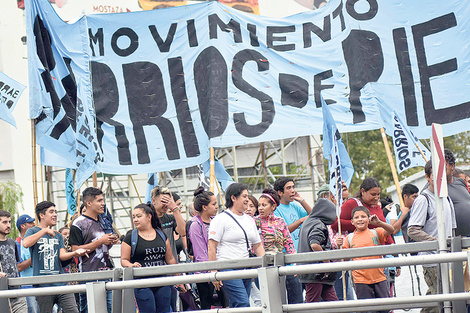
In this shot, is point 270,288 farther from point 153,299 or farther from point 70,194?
point 70,194

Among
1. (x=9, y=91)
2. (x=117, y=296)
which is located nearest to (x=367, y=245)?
(x=117, y=296)

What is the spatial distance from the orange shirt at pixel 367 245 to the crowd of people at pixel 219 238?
0.03ft

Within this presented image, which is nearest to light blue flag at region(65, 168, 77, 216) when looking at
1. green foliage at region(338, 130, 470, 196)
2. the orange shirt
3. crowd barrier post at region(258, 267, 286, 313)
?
the orange shirt

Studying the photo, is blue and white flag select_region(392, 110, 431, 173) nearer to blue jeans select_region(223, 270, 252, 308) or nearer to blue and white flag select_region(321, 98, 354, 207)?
blue and white flag select_region(321, 98, 354, 207)

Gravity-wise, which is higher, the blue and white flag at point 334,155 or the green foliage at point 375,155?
the green foliage at point 375,155

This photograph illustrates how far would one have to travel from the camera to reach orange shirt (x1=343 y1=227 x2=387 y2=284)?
25.5ft

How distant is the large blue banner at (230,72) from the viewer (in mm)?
12367

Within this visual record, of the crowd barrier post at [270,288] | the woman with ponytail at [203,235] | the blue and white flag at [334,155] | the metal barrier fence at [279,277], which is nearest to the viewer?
the metal barrier fence at [279,277]

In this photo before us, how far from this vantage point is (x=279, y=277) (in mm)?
5637

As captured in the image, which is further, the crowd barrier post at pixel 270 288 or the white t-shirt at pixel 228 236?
the white t-shirt at pixel 228 236

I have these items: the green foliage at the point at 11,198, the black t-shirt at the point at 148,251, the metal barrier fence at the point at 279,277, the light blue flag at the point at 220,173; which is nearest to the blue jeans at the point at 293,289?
the black t-shirt at the point at 148,251

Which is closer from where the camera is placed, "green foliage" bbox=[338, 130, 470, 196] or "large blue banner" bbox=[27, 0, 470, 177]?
"large blue banner" bbox=[27, 0, 470, 177]

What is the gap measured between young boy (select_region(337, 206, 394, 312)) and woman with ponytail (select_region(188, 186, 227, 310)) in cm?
145

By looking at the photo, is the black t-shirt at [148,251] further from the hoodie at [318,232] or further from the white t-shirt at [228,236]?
the hoodie at [318,232]
